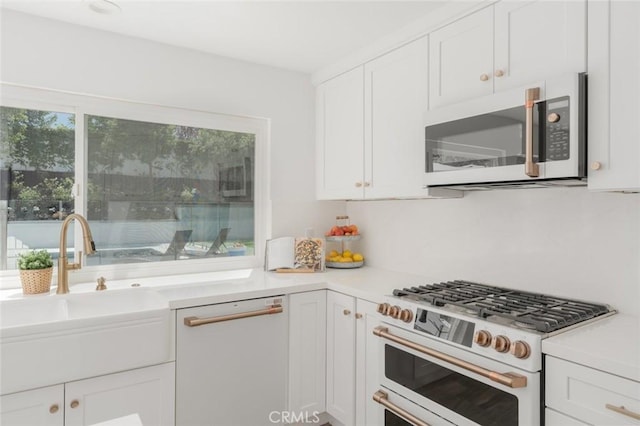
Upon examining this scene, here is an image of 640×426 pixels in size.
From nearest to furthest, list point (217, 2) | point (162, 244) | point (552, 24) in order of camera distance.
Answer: point (552, 24) < point (217, 2) < point (162, 244)

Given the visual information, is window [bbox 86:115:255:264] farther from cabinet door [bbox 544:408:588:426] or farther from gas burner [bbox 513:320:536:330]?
cabinet door [bbox 544:408:588:426]

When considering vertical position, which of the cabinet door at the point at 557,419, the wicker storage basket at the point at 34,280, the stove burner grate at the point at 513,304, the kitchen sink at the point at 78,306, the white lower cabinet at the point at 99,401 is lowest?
the white lower cabinet at the point at 99,401

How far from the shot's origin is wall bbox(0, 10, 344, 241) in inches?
81.0

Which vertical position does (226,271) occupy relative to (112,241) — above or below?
below

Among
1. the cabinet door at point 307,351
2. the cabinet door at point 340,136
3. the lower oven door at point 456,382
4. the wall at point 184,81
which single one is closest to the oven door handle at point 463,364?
the lower oven door at point 456,382

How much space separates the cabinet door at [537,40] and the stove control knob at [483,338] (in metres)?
1.03

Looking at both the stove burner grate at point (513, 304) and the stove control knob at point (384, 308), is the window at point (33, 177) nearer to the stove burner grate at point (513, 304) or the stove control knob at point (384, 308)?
the stove control knob at point (384, 308)

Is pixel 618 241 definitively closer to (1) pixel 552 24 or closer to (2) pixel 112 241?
(1) pixel 552 24

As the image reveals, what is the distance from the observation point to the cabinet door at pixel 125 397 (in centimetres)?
162

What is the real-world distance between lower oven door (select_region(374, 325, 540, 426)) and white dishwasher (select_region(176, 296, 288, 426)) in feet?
2.07

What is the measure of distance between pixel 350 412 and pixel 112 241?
171cm

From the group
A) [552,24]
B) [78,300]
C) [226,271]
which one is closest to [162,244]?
[226,271]

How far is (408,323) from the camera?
173 centimetres

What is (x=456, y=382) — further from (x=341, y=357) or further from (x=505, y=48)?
(x=505, y=48)
